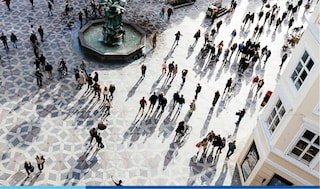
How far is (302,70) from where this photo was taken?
12.6 m

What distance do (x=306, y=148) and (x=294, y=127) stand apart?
39.7 inches

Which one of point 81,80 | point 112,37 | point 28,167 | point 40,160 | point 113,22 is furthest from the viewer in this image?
point 112,37

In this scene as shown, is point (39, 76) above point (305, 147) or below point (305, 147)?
below

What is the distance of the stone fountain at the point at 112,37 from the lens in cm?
2301

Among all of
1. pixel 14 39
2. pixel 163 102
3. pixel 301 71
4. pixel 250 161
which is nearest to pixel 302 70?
pixel 301 71

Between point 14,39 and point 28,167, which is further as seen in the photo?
point 14,39

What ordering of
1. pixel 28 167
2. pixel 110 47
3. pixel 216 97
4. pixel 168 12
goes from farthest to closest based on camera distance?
pixel 168 12 < pixel 110 47 < pixel 216 97 < pixel 28 167

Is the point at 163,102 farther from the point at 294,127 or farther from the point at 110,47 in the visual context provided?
the point at 294,127

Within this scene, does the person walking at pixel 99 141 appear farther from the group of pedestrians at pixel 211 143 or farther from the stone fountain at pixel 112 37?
the stone fountain at pixel 112 37

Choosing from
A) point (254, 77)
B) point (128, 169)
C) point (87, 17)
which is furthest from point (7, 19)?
point (254, 77)

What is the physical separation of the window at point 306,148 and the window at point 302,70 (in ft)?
6.51

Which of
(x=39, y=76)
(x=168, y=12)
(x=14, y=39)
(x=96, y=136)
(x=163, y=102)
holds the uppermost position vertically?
(x=168, y=12)

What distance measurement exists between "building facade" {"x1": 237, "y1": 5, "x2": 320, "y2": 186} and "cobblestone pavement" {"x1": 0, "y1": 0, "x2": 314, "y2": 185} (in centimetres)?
277

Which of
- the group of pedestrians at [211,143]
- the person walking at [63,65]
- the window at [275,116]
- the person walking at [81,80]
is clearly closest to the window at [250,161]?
the group of pedestrians at [211,143]
